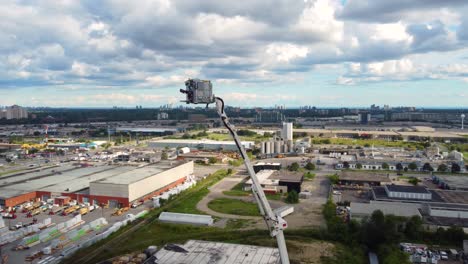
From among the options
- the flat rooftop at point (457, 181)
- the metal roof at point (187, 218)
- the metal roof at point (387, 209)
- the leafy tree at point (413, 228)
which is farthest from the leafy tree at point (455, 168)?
the metal roof at point (187, 218)

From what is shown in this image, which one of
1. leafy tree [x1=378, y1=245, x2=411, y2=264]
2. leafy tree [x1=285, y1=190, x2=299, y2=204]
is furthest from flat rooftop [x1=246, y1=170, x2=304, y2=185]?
leafy tree [x1=378, y1=245, x2=411, y2=264]

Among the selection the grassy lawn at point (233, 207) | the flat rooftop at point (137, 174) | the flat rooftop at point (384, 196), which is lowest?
the grassy lawn at point (233, 207)

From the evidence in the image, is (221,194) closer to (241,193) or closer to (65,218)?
(241,193)

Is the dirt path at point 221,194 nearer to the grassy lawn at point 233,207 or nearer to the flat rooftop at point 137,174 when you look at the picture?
the grassy lawn at point 233,207

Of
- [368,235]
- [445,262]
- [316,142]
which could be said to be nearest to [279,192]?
[368,235]

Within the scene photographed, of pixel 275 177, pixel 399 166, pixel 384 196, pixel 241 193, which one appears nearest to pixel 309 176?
pixel 275 177
